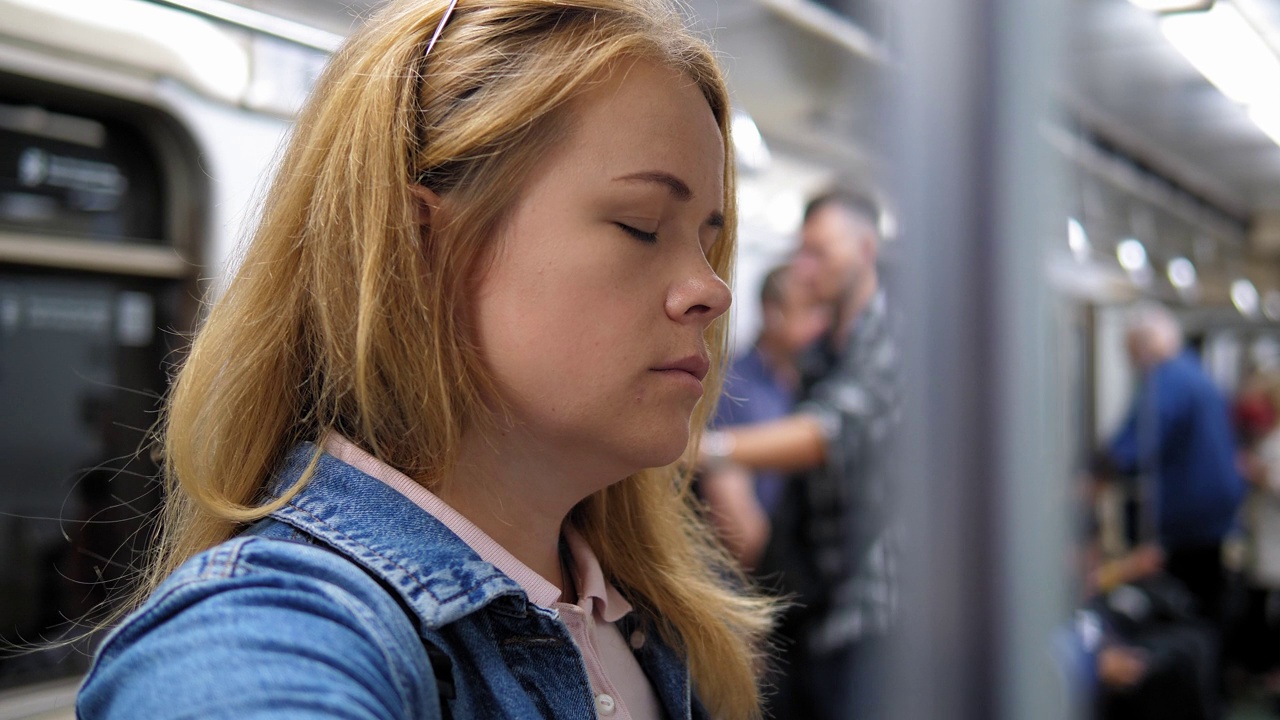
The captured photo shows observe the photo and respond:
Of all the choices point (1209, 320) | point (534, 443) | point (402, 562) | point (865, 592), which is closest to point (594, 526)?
point (534, 443)

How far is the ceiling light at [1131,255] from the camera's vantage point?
165 inches

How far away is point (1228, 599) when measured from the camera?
4211 mm

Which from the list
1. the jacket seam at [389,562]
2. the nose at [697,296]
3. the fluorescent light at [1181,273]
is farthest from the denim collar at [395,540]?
the fluorescent light at [1181,273]

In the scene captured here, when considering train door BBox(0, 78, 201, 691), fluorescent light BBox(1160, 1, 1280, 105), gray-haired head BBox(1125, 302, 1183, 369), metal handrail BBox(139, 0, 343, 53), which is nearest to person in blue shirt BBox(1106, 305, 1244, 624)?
gray-haired head BBox(1125, 302, 1183, 369)

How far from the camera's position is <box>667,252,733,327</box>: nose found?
0.72 metres

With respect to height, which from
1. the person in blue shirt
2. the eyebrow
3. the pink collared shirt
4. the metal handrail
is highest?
the metal handrail

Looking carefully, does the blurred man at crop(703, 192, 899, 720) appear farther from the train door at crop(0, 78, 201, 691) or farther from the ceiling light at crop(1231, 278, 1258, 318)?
the ceiling light at crop(1231, 278, 1258, 318)

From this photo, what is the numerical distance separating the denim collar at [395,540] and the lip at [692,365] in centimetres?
19

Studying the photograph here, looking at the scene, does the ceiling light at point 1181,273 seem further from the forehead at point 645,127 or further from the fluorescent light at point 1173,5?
the forehead at point 645,127

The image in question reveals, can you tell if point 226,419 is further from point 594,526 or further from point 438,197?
point 594,526

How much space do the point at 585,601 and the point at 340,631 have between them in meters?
0.32

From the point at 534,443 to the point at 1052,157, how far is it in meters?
0.40

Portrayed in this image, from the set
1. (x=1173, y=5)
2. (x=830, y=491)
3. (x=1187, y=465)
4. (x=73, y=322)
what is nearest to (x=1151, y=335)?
(x=1187, y=465)

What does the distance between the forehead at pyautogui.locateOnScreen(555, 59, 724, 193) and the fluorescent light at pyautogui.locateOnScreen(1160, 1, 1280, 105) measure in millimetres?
2819
